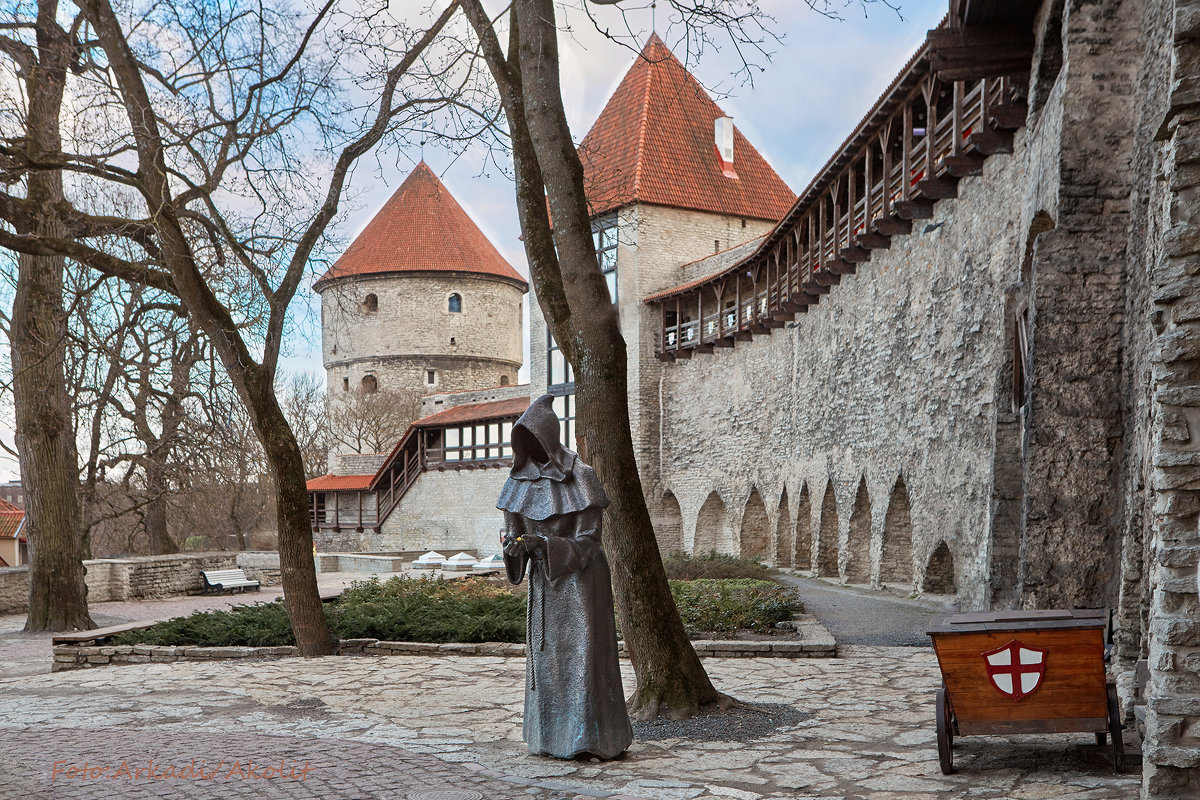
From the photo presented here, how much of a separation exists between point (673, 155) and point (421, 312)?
54.5ft

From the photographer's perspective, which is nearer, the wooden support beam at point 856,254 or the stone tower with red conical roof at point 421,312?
the wooden support beam at point 856,254

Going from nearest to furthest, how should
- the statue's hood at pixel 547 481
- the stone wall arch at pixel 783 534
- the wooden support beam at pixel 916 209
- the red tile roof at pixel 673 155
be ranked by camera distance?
the statue's hood at pixel 547 481 → the wooden support beam at pixel 916 209 → the stone wall arch at pixel 783 534 → the red tile roof at pixel 673 155

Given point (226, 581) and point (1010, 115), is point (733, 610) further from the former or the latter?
point (226, 581)

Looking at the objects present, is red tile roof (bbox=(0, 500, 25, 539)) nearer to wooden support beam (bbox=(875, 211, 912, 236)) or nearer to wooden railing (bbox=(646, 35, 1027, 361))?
wooden railing (bbox=(646, 35, 1027, 361))

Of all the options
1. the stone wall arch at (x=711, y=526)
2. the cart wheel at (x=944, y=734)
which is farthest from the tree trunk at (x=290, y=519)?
the stone wall arch at (x=711, y=526)

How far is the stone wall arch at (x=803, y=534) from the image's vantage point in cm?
Answer: 2116

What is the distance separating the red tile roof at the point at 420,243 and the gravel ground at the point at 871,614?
2957 centimetres

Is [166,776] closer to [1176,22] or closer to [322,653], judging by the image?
[322,653]

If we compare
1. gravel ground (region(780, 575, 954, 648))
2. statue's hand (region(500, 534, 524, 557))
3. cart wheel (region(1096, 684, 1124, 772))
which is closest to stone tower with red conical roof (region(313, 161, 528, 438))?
gravel ground (region(780, 575, 954, 648))

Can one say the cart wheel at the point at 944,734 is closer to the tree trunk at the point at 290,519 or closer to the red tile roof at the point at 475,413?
the tree trunk at the point at 290,519

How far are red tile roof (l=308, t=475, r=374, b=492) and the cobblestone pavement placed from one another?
2808 centimetres

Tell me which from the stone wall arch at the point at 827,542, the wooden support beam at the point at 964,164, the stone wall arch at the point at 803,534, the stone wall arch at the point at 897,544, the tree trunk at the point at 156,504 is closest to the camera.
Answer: the wooden support beam at the point at 964,164

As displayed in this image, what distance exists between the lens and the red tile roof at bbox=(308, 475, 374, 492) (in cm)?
3594

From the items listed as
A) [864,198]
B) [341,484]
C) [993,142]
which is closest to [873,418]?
[864,198]
